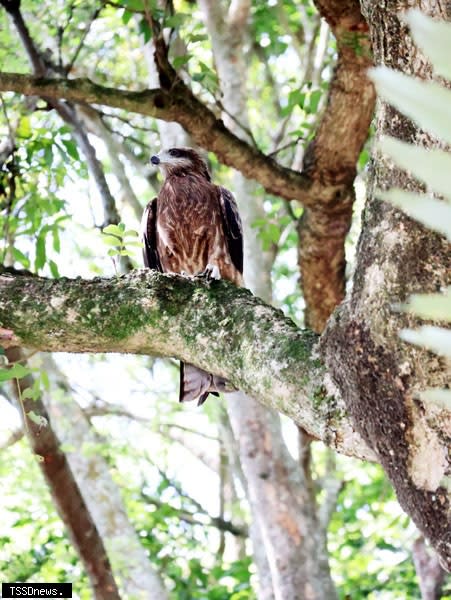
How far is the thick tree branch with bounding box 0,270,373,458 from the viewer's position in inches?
94.7

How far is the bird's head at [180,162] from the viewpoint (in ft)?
18.0

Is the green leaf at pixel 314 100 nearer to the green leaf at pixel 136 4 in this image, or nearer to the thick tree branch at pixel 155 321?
the green leaf at pixel 136 4

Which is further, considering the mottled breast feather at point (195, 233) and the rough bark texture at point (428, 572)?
the rough bark texture at point (428, 572)

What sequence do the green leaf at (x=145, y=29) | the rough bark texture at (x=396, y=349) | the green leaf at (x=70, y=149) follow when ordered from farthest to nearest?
the green leaf at (x=70, y=149)
the green leaf at (x=145, y=29)
the rough bark texture at (x=396, y=349)

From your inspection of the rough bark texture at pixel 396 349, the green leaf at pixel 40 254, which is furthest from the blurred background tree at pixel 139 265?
the rough bark texture at pixel 396 349

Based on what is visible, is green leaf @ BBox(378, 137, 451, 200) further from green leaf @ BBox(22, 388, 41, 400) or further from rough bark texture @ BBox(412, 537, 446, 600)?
rough bark texture @ BBox(412, 537, 446, 600)

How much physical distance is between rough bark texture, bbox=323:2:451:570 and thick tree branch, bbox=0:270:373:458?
1.36ft

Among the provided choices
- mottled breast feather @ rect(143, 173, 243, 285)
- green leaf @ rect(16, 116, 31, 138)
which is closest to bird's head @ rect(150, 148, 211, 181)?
mottled breast feather @ rect(143, 173, 243, 285)

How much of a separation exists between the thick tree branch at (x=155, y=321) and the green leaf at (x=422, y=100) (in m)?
2.00

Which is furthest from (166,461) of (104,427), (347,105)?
(347,105)

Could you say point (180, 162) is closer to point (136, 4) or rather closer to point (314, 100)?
point (314, 100)

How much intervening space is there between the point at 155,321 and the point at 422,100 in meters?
2.31

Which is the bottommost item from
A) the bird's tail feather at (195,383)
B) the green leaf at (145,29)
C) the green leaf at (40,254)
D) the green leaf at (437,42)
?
the green leaf at (437,42)

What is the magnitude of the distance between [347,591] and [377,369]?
675cm
